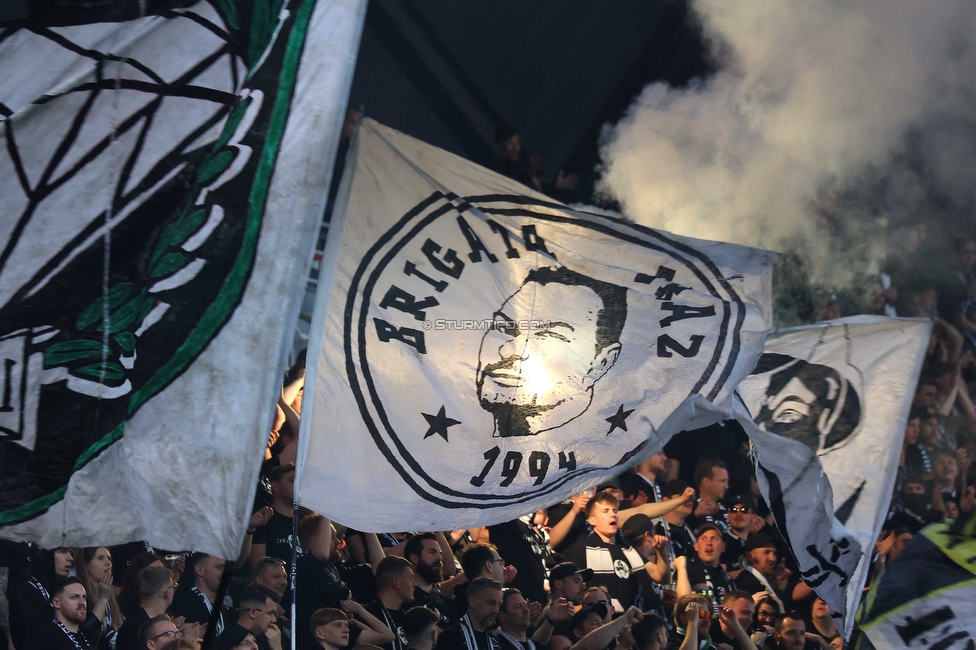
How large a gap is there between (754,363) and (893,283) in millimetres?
3719

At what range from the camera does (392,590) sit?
3.40 meters

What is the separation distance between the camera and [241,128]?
2238 millimetres

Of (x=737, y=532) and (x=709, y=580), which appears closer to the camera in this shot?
(x=709, y=580)

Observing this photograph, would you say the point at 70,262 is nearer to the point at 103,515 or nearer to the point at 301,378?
the point at 103,515

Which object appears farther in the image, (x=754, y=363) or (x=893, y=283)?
(x=893, y=283)

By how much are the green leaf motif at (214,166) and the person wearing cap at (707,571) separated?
3.05 m

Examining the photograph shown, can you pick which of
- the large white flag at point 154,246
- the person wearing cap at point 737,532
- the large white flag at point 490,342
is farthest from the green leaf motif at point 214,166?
the person wearing cap at point 737,532

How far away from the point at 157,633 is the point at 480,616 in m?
1.17

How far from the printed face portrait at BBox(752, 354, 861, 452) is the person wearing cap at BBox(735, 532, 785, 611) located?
4.19ft

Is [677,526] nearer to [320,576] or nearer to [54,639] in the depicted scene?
[320,576]

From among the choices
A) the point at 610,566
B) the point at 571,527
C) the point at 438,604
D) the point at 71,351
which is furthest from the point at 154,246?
the point at 610,566

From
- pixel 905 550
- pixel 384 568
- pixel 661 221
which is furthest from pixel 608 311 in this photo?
pixel 661 221

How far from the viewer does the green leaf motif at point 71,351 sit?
2172 millimetres

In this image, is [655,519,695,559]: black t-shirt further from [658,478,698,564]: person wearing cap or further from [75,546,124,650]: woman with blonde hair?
[75,546,124,650]: woman with blonde hair
